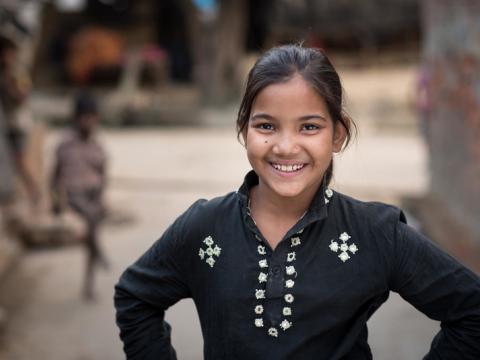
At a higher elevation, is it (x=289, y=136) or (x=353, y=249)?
(x=289, y=136)

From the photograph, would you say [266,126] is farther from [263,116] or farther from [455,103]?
[455,103]

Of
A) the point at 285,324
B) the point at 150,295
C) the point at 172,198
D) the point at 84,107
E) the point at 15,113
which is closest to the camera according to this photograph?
the point at 285,324

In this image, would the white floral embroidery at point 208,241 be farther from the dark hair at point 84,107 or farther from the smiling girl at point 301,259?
the dark hair at point 84,107

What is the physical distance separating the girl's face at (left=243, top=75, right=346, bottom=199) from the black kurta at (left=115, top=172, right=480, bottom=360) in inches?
3.0

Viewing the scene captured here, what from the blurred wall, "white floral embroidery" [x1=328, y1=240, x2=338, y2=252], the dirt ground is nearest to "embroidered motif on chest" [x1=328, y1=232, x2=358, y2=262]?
"white floral embroidery" [x1=328, y1=240, x2=338, y2=252]

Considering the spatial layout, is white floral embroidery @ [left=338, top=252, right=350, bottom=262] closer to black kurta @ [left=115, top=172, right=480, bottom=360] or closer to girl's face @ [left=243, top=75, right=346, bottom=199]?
black kurta @ [left=115, top=172, right=480, bottom=360]

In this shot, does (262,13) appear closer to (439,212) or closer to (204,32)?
(204,32)

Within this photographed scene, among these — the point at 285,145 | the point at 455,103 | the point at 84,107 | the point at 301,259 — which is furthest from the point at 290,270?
the point at 455,103

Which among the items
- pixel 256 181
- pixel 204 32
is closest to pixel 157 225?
pixel 256 181

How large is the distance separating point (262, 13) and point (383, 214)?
15329mm

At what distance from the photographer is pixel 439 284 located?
1.34 meters

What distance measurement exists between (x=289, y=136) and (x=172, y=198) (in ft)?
18.0

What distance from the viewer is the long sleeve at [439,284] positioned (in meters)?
1.34

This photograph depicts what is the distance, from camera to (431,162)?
5.69 meters
